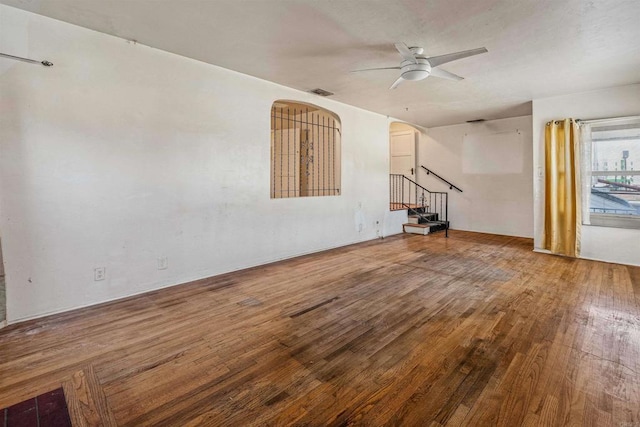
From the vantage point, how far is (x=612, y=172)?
16.2ft

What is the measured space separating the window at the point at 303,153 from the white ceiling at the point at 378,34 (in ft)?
7.83

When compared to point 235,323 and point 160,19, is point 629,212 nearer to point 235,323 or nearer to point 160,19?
point 235,323

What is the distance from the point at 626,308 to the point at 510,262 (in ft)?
5.80

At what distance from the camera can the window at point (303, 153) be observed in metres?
6.99

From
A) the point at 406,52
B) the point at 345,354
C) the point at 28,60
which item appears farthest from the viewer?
the point at 406,52

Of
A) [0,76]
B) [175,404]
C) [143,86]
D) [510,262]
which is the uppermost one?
[143,86]

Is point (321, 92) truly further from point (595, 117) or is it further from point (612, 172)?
point (612, 172)

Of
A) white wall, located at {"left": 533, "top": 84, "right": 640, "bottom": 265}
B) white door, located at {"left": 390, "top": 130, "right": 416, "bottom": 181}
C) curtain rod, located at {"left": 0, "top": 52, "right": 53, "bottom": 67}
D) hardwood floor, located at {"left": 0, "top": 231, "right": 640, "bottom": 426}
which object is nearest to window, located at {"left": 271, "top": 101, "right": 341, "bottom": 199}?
white door, located at {"left": 390, "top": 130, "right": 416, "bottom": 181}

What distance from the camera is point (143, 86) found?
3.42 m

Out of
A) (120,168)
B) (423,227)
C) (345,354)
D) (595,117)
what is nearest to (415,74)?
(345,354)

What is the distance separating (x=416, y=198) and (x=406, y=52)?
240 inches

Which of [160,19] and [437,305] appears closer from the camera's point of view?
[160,19]

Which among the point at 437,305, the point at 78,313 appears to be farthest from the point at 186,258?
the point at 437,305

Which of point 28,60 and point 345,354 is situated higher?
point 28,60
